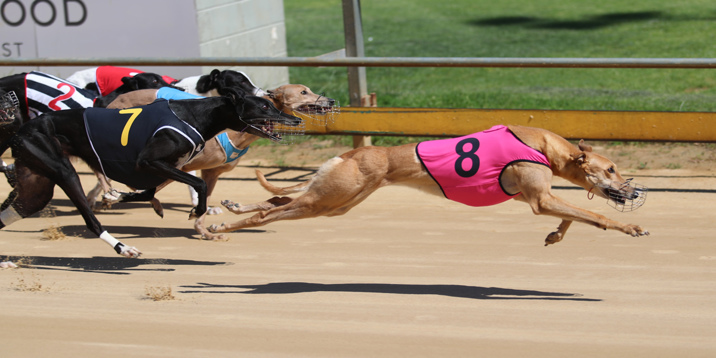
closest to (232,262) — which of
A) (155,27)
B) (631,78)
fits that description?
(155,27)

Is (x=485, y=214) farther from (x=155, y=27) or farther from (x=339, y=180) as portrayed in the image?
(x=155, y=27)

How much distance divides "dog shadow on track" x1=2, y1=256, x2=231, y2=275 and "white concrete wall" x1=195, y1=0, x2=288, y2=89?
240 inches

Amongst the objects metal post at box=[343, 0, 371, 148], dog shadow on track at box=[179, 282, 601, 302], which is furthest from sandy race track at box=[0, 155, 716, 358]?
metal post at box=[343, 0, 371, 148]

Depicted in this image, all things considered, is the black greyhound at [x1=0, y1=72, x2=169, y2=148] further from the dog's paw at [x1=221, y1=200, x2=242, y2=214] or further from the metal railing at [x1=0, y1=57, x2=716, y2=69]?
the dog's paw at [x1=221, y1=200, x2=242, y2=214]

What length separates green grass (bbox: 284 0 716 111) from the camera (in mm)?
13156

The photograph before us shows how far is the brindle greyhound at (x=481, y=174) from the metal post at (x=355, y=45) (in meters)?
4.08

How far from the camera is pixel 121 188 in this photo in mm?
9289

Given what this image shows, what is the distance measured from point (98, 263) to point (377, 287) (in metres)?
2.26

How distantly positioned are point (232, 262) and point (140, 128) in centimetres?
121

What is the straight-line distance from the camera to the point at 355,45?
9.62 metres

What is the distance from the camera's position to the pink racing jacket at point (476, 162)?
537 centimetres

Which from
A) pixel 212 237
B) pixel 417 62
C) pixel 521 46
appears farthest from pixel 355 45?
pixel 521 46

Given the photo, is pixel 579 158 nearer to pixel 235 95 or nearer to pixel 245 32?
pixel 235 95

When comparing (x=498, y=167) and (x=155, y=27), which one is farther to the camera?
(x=155, y=27)
